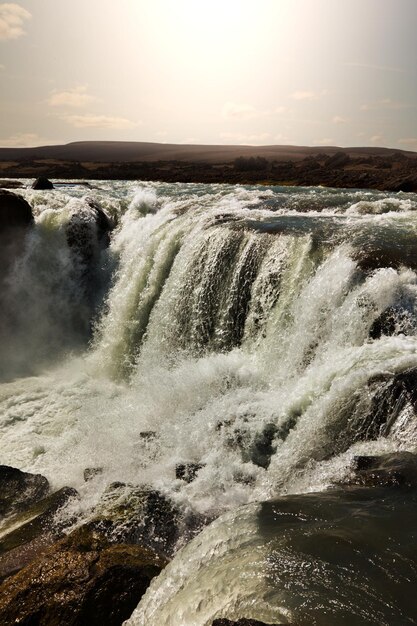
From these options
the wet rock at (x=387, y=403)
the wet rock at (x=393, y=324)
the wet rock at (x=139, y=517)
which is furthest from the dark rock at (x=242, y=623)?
the wet rock at (x=393, y=324)

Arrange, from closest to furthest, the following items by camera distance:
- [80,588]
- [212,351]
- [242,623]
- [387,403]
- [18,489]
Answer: [242,623], [80,588], [387,403], [18,489], [212,351]

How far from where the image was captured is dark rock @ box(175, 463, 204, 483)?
277 inches

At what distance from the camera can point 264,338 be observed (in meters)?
10.0

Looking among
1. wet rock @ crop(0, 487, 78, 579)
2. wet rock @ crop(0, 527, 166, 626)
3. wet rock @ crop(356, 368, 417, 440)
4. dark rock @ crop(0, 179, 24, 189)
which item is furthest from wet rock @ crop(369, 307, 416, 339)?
dark rock @ crop(0, 179, 24, 189)

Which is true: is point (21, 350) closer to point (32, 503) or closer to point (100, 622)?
point (32, 503)

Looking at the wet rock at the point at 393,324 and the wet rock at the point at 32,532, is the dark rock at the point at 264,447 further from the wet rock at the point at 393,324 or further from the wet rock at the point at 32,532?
the wet rock at the point at 32,532

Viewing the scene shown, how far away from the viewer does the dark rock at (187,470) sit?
7.04m

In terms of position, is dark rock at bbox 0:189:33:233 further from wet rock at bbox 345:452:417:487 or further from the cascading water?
wet rock at bbox 345:452:417:487

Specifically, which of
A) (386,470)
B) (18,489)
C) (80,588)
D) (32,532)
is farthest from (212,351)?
(80,588)

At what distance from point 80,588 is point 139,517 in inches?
73.3

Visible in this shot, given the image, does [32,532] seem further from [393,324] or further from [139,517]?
[393,324]

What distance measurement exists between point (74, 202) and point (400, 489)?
15774mm

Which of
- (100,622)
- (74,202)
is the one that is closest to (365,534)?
(100,622)

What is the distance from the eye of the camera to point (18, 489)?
7453 mm
